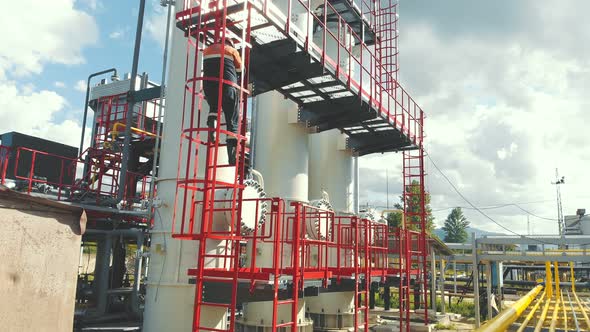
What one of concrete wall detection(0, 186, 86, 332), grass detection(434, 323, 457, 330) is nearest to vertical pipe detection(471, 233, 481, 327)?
grass detection(434, 323, 457, 330)

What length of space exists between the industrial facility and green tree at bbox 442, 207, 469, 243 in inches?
3423

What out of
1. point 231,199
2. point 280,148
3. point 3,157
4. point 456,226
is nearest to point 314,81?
point 280,148

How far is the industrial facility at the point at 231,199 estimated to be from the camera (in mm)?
6646

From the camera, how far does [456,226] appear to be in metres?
106

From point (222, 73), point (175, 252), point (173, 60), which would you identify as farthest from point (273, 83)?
point (175, 252)

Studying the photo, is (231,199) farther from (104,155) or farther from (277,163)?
(104,155)

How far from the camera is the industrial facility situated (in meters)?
6.65

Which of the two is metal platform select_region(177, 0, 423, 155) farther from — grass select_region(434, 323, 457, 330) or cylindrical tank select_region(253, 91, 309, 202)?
grass select_region(434, 323, 457, 330)

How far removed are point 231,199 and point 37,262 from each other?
370cm

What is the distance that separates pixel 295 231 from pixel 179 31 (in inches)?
205

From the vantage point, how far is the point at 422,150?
17.8m

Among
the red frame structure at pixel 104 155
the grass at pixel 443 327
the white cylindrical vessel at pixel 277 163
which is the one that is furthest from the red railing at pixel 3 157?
the grass at pixel 443 327

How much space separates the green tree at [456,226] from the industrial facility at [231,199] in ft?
285

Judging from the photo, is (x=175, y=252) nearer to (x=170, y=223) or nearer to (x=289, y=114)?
(x=170, y=223)
